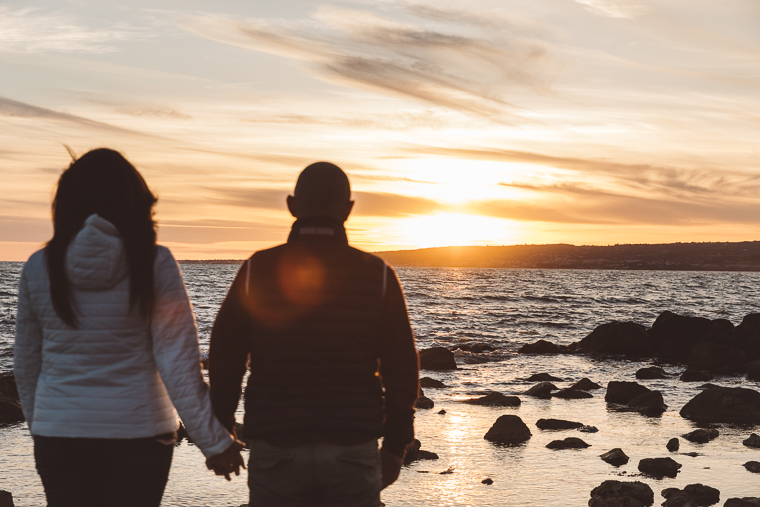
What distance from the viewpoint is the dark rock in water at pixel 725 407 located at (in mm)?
11492

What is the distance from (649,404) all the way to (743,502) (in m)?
6.17

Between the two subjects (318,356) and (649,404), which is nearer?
(318,356)

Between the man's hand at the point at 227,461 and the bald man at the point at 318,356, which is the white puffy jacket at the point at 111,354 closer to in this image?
the man's hand at the point at 227,461

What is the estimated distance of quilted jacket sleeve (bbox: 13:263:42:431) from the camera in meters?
2.83

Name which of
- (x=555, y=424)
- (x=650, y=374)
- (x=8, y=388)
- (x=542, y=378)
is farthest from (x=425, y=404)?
(x=650, y=374)

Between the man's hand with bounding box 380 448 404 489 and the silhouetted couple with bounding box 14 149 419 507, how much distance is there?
7 centimetres

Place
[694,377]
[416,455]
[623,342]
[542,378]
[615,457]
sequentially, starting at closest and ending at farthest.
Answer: [615,457]
[416,455]
[542,378]
[694,377]
[623,342]

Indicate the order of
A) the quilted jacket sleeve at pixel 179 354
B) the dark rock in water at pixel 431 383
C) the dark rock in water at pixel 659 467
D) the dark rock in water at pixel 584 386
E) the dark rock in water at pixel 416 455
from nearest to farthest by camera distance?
1. the quilted jacket sleeve at pixel 179 354
2. the dark rock in water at pixel 659 467
3. the dark rock in water at pixel 416 455
4. the dark rock in water at pixel 584 386
5. the dark rock in water at pixel 431 383

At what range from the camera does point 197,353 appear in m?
2.84

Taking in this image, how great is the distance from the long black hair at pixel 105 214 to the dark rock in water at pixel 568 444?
772 cm

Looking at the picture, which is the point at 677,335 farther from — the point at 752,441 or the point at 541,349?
the point at 752,441

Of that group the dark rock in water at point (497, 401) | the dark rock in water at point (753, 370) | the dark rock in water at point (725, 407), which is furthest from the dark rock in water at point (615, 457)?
the dark rock in water at point (753, 370)

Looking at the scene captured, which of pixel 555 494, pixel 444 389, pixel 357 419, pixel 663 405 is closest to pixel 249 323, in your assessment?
pixel 357 419

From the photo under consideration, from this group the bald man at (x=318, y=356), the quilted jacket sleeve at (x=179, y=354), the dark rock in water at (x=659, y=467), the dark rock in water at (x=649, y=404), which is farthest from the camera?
the dark rock in water at (x=649, y=404)
